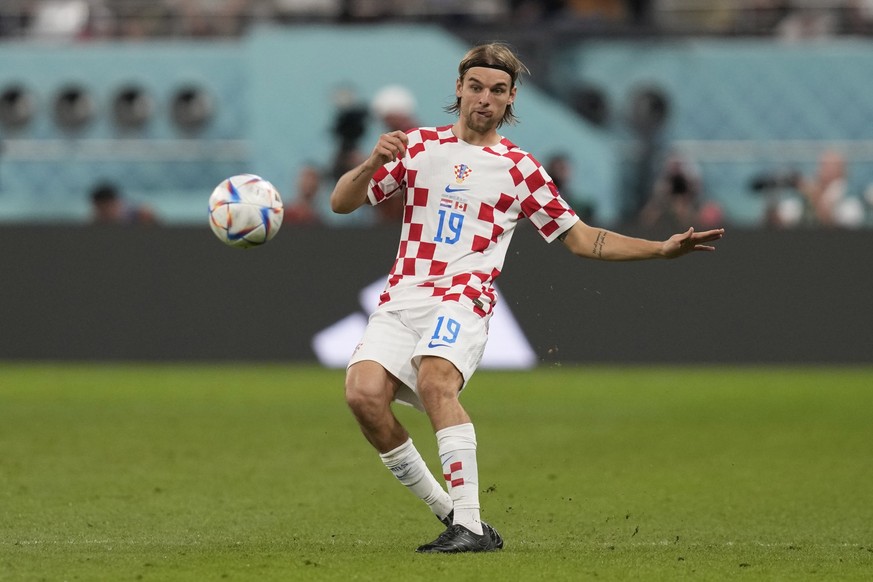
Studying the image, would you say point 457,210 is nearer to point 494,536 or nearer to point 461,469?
point 461,469

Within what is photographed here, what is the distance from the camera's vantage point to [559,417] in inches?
537

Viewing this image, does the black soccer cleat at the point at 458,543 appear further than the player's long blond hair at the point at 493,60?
No

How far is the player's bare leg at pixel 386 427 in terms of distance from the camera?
7.09 meters

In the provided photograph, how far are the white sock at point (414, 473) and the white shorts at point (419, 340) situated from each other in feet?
0.73

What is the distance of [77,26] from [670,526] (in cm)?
1762

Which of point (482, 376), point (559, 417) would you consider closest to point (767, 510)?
point (559, 417)

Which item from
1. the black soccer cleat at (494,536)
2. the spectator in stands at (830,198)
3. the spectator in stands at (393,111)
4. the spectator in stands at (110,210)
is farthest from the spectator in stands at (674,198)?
the black soccer cleat at (494,536)

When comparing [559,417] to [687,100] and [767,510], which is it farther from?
[687,100]

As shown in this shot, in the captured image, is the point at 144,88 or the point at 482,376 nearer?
the point at 482,376

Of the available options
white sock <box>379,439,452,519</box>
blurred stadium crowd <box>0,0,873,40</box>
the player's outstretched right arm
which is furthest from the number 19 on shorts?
blurred stadium crowd <box>0,0,873,40</box>

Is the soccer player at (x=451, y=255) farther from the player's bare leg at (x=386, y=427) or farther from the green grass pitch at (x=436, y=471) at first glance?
the green grass pitch at (x=436, y=471)

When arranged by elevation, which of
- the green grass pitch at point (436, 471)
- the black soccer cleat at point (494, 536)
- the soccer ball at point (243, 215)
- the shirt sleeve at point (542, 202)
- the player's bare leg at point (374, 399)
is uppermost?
the shirt sleeve at point (542, 202)

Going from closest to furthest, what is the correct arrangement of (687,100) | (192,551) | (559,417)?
1. (192,551)
2. (559,417)
3. (687,100)

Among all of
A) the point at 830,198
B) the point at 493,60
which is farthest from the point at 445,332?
the point at 830,198
